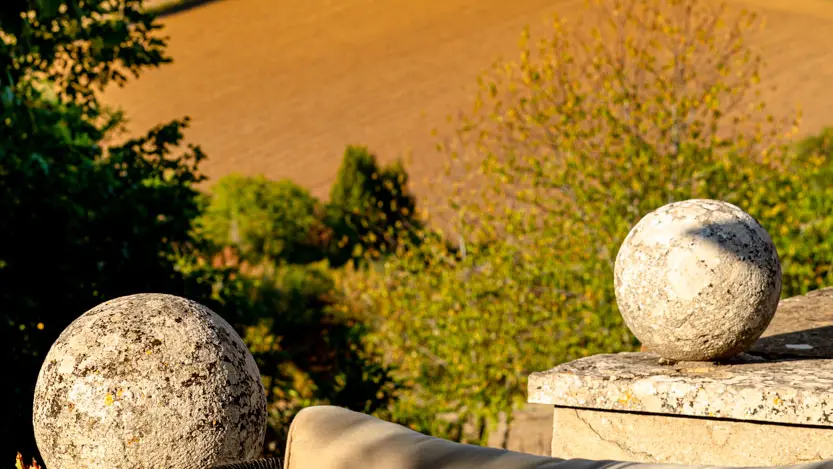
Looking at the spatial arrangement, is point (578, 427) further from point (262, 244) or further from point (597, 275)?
point (262, 244)

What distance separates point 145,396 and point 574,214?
23.0 feet

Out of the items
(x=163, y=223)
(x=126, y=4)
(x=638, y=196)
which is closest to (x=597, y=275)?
(x=638, y=196)

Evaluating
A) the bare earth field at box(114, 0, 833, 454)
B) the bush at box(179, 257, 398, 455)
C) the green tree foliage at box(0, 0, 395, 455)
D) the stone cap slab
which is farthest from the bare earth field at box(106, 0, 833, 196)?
the stone cap slab

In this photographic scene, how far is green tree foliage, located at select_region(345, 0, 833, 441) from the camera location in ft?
29.1

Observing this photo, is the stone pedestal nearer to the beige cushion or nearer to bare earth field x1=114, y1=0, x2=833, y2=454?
the beige cushion

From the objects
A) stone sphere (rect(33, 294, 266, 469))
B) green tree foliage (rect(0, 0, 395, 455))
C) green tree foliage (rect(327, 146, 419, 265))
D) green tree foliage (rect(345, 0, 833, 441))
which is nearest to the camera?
stone sphere (rect(33, 294, 266, 469))

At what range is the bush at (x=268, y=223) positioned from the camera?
17328 millimetres

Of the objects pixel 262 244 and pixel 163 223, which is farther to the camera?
Answer: pixel 262 244

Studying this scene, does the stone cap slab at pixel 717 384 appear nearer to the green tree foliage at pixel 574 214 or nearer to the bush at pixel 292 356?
the bush at pixel 292 356

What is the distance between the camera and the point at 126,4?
7277 mm

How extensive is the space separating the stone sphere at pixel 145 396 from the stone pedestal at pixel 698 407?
1.35 metres

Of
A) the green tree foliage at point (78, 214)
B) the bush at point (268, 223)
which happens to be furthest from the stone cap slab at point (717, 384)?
the bush at point (268, 223)

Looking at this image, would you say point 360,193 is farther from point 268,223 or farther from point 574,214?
point 574,214

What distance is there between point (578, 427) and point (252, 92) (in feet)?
101
